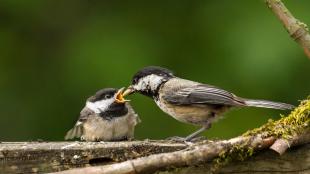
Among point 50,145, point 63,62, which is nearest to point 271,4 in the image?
point 50,145

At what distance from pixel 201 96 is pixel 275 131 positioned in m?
1.51

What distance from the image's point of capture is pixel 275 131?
3.05 meters

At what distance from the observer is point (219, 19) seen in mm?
6207

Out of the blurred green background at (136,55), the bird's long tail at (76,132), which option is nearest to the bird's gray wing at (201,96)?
the bird's long tail at (76,132)

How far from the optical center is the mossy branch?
282 centimetres

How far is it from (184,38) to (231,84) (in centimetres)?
77

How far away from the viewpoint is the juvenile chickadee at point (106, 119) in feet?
15.9

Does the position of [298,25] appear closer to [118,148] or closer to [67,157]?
[118,148]

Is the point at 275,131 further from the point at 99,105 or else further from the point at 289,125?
the point at 99,105

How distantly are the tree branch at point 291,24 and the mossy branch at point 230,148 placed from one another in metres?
0.27

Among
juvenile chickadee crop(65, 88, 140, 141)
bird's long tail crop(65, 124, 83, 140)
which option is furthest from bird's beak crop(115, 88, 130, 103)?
bird's long tail crop(65, 124, 83, 140)

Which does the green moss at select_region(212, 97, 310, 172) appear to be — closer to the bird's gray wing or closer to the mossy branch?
the mossy branch

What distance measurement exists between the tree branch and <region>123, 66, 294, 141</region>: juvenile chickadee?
121 centimetres

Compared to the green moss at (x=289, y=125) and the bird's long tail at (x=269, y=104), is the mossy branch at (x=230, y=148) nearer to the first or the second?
the green moss at (x=289, y=125)
